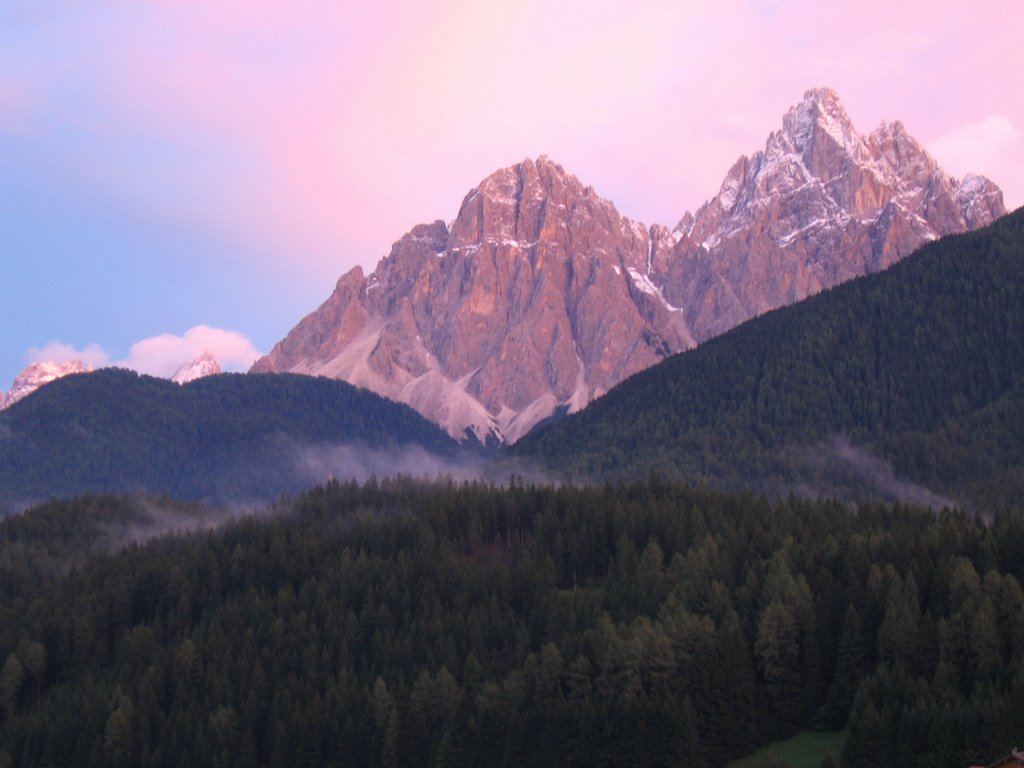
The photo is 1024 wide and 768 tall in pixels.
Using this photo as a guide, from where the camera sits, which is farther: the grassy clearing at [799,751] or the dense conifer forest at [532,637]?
the dense conifer forest at [532,637]

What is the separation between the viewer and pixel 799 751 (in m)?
106

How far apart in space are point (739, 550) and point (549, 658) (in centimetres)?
2785

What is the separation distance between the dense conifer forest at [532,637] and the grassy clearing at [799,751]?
1333 millimetres

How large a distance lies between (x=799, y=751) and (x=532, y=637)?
35564 millimetres

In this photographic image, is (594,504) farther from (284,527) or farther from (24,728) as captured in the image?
(24,728)

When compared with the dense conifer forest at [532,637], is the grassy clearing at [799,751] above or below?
below

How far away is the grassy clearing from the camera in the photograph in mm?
101812

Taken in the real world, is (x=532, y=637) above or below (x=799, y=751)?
above

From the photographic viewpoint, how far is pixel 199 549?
17788cm

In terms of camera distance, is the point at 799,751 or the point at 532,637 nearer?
the point at 799,751

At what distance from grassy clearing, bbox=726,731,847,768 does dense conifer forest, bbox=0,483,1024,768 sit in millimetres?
1333

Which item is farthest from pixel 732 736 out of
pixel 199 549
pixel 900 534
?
pixel 199 549

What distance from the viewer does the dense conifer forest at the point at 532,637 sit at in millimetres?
108625

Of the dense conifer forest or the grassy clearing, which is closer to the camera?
the grassy clearing
